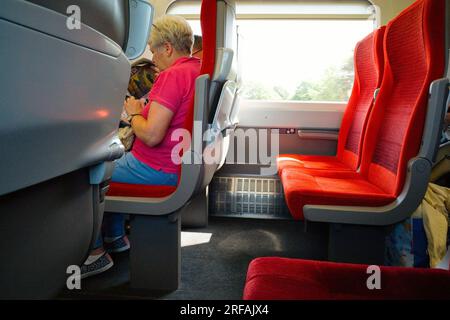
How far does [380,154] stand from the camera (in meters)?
2.04

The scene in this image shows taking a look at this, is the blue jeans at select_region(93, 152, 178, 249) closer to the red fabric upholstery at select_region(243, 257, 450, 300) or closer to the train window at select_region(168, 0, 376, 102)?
the red fabric upholstery at select_region(243, 257, 450, 300)

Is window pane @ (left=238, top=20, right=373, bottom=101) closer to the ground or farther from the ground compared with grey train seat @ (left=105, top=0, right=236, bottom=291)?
farther from the ground

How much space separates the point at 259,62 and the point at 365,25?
932mm

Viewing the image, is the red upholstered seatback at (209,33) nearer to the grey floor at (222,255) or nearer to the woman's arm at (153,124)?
the woman's arm at (153,124)

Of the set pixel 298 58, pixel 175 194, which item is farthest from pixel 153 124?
pixel 298 58

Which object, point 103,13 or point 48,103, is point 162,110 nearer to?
point 103,13

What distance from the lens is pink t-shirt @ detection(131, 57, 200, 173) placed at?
174 cm

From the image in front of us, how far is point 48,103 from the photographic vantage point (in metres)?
0.53

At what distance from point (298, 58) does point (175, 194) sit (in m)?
2.14

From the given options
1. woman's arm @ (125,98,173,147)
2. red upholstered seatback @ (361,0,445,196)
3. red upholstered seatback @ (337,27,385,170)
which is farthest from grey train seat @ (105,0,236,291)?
red upholstered seatback @ (337,27,385,170)
